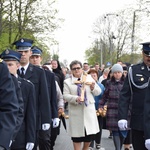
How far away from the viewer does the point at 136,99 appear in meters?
5.42

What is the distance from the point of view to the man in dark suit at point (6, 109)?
3092mm

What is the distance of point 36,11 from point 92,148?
18266 mm

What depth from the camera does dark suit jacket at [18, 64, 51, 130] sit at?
582 cm

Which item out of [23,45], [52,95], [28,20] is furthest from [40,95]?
[28,20]

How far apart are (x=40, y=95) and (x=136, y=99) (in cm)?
136

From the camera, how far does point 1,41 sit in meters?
26.7

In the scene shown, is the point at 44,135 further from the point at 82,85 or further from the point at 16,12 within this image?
the point at 16,12

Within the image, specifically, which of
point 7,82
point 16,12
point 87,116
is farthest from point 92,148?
point 16,12

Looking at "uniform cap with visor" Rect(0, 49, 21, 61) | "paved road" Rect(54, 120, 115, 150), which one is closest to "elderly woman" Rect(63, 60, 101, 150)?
"paved road" Rect(54, 120, 115, 150)

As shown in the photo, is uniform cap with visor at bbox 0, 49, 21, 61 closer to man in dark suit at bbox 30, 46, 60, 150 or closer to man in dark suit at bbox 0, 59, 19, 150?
man in dark suit at bbox 0, 59, 19, 150

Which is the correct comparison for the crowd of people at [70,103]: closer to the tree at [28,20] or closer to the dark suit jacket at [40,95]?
the dark suit jacket at [40,95]

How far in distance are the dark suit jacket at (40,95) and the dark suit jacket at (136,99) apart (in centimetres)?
103

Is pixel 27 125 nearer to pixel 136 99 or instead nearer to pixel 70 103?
pixel 136 99

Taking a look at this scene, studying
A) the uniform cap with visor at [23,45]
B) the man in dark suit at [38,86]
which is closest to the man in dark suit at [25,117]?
the man in dark suit at [38,86]
